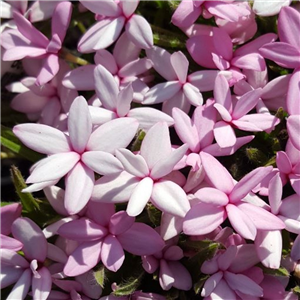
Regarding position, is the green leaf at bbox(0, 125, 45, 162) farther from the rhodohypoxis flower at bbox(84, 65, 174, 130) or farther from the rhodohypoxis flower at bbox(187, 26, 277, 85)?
the rhodohypoxis flower at bbox(187, 26, 277, 85)

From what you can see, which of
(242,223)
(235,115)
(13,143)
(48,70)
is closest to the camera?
(242,223)

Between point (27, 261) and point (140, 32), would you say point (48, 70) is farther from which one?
point (27, 261)

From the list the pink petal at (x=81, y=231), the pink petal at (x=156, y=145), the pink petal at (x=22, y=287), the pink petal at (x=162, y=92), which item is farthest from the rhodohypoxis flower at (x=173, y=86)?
the pink petal at (x=22, y=287)

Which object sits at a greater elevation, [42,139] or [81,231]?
[42,139]

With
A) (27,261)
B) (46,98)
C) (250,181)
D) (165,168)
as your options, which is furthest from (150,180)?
(46,98)

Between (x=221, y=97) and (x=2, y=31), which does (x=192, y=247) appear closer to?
(x=221, y=97)

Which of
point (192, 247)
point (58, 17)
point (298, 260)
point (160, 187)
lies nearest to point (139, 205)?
point (160, 187)
